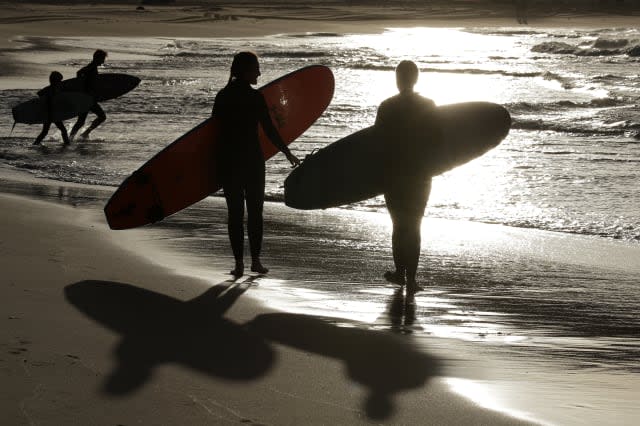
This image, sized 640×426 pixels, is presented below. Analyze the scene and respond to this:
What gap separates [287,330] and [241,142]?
5.53 ft

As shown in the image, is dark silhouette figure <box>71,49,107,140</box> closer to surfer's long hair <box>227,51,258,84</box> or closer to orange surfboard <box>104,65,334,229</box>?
orange surfboard <box>104,65,334,229</box>

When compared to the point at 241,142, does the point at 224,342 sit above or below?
below

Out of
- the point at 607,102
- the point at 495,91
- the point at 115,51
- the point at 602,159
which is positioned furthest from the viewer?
the point at 115,51

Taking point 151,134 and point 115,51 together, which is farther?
point 115,51

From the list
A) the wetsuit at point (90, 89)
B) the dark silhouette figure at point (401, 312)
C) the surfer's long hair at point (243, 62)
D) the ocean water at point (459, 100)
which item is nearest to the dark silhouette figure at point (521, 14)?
the ocean water at point (459, 100)

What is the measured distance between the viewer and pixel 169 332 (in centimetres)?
568

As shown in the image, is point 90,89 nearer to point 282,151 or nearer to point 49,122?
point 49,122

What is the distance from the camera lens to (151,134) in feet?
51.5

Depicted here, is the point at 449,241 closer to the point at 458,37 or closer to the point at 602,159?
the point at 602,159

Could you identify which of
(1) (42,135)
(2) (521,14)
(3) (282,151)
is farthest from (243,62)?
(2) (521,14)

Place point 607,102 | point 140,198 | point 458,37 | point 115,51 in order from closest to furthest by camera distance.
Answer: point 140,198
point 607,102
point 115,51
point 458,37

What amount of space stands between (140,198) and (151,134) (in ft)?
25.4

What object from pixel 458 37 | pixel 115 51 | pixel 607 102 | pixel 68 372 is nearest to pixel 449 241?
pixel 68 372

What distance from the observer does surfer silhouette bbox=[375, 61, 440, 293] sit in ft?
21.9
